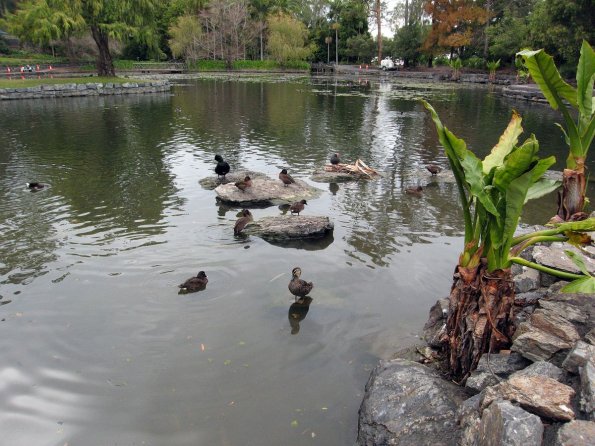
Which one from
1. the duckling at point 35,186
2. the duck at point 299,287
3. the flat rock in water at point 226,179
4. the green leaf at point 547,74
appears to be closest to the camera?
the green leaf at point 547,74

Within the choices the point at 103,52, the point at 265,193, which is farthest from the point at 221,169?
the point at 103,52

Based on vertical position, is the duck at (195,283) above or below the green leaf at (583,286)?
below

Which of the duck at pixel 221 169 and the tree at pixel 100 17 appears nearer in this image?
the duck at pixel 221 169

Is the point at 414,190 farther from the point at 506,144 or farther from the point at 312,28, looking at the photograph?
the point at 312,28

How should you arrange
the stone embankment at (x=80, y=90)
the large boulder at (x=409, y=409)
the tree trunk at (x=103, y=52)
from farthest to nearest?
the tree trunk at (x=103, y=52), the stone embankment at (x=80, y=90), the large boulder at (x=409, y=409)

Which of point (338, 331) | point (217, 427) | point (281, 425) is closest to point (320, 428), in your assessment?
point (281, 425)

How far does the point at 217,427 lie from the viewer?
484 cm

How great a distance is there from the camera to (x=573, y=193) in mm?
7391

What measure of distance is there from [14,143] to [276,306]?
652 inches

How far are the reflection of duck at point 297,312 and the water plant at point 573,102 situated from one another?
429 centimetres

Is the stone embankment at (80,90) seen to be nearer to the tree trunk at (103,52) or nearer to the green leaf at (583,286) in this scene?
the tree trunk at (103,52)

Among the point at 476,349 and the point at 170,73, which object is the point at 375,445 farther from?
the point at 170,73

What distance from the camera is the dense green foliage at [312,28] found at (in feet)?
120

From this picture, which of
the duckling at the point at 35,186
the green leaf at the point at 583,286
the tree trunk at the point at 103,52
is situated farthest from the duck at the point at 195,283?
the tree trunk at the point at 103,52
